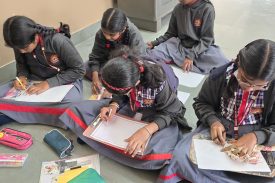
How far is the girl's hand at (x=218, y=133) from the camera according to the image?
128cm

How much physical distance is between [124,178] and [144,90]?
0.43 metres

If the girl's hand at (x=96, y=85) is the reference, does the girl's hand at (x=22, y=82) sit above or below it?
above

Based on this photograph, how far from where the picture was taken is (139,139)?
1.35m

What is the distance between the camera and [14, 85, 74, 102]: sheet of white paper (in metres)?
1.71

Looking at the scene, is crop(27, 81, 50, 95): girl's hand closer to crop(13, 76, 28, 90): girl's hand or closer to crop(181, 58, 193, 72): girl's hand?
crop(13, 76, 28, 90): girl's hand

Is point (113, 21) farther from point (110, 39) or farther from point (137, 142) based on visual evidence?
point (137, 142)

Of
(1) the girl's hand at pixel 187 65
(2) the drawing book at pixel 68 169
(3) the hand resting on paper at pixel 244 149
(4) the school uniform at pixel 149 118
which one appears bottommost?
(2) the drawing book at pixel 68 169

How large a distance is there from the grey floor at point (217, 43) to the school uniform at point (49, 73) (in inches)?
3.3

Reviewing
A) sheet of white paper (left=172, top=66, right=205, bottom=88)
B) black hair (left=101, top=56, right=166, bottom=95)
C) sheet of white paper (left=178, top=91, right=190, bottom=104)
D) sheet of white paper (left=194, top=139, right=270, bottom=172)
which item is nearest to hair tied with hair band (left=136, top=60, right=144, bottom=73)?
black hair (left=101, top=56, right=166, bottom=95)

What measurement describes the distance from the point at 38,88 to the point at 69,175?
60 cm

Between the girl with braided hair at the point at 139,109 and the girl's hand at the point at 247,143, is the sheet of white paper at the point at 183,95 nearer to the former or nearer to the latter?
the girl with braided hair at the point at 139,109

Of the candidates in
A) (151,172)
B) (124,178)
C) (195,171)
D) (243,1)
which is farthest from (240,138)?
(243,1)

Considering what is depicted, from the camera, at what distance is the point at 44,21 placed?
2.42 m

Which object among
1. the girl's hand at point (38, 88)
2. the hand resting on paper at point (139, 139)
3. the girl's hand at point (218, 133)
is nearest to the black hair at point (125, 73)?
the hand resting on paper at point (139, 139)
